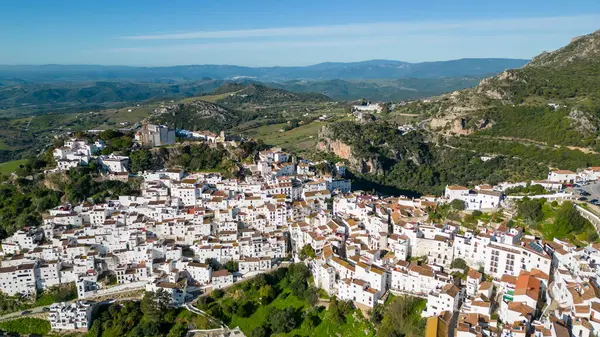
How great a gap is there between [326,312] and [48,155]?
3876 cm

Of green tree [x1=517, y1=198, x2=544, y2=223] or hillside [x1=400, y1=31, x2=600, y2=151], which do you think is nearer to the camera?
green tree [x1=517, y1=198, x2=544, y2=223]

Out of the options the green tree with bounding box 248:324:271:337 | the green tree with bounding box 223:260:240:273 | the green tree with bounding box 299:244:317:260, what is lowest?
the green tree with bounding box 248:324:271:337

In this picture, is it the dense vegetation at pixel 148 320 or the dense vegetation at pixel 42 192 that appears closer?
the dense vegetation at pixel 148 320

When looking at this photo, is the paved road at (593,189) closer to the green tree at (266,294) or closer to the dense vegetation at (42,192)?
the green tree at (266,294)

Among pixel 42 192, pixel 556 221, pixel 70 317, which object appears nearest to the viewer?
pixel 556 221

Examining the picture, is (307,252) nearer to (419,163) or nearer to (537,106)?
(419,163)

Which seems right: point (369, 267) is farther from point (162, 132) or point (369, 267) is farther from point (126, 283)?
point (162, 132)

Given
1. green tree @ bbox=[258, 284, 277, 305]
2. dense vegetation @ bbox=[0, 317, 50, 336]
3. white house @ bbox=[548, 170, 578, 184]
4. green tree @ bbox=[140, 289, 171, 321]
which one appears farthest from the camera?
white house @ bbox=[548, 170, 578, 184]

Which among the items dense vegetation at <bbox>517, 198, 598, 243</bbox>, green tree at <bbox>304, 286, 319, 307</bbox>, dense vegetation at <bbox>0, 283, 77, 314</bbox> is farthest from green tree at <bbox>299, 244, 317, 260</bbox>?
dense vegetation at <bbox>0, 283, 77, 314</bbox>

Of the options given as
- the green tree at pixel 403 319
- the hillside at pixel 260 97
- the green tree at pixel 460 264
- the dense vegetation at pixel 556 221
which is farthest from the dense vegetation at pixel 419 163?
the hillside at pixel 260 97

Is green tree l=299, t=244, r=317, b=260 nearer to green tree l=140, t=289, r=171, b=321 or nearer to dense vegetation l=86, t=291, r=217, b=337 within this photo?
dense vegetation l=86, t=291, r=217, b=337

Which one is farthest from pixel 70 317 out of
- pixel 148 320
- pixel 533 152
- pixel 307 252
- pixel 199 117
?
pixel 199 117

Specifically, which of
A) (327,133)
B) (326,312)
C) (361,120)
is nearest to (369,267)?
(326,312)

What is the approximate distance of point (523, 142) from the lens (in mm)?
56219
